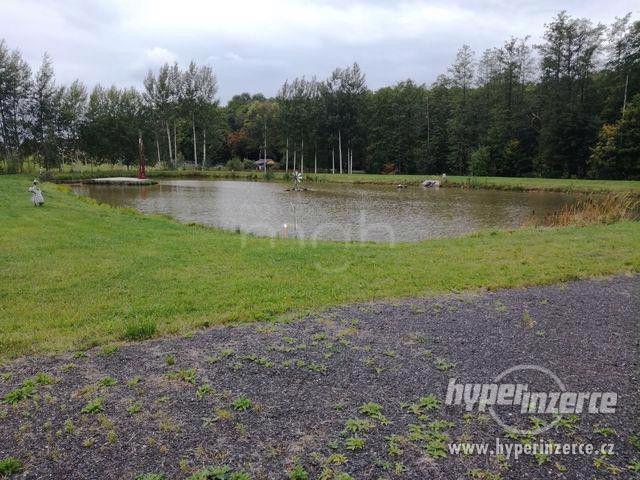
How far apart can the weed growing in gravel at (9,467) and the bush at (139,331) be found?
226cm

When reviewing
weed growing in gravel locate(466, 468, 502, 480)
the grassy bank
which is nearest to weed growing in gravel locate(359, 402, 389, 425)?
weed growing in gravel locate(466, 468, 502, 480)

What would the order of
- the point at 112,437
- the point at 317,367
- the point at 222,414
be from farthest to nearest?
the point at 317,367, the point at 222,414, the point at 112,437

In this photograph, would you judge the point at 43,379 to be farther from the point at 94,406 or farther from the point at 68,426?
the point at 68,426

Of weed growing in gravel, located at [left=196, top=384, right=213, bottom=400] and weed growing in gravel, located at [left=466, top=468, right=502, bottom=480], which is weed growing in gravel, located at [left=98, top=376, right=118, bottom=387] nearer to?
weed growing in gravel, located at [left=196, top=384, right=213, bottom=400]

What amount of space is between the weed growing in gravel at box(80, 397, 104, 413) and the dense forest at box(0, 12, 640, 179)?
44.0 m

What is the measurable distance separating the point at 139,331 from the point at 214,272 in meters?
3.00

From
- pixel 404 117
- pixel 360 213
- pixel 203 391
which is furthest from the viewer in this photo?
pixel 404 117

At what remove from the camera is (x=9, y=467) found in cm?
324

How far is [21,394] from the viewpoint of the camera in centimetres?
420

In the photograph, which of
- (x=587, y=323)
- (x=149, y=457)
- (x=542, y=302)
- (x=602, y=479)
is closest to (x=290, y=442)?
(x=149, y=457)

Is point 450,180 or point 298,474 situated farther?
point 450,180

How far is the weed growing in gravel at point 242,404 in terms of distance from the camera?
399 cm

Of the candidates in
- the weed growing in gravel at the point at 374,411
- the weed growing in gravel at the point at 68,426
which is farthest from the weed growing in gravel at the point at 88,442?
the weed growing in gravel at the point at 374,411

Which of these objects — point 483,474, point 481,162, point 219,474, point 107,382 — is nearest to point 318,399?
point 219,474
